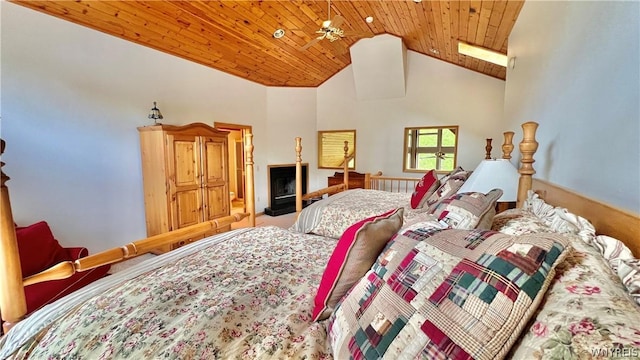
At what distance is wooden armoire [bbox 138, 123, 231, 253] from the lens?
332 centimetres

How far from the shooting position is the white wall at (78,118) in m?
2.54

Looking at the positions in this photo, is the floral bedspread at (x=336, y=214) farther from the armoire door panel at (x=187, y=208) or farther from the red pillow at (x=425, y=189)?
the armoire door panel at (x=187, y=208)

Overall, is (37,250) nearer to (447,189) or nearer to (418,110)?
(447,189)

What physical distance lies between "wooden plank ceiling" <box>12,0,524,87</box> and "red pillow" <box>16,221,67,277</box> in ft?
7.24

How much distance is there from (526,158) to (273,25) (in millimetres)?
3702

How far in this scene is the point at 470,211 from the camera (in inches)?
41.5

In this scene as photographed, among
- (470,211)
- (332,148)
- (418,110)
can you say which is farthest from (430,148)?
(470,211)

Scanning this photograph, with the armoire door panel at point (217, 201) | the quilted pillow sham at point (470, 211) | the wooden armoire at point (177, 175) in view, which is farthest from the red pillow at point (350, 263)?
the armoire door panel at point (217, 201)

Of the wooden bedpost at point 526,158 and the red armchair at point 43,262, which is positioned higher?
the wooden bedpost at point 526,158

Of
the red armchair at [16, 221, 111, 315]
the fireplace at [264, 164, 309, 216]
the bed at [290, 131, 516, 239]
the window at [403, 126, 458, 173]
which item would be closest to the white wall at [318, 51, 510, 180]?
the window at [403, 126, 458, 173]

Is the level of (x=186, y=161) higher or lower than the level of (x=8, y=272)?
higher

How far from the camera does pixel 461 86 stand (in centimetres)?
502

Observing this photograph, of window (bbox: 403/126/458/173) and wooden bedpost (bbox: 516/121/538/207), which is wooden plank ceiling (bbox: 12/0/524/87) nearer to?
window (bbox: 403/126/458/173)

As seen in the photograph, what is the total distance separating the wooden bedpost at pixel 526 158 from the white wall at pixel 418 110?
394cm
